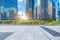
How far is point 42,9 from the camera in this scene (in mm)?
52438

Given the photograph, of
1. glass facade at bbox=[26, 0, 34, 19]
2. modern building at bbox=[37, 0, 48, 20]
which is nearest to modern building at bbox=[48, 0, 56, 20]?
modern building at bbox=[37, 0, 48, 20]

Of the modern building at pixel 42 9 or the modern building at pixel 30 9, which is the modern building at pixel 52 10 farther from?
the modern building at pixel 30 9

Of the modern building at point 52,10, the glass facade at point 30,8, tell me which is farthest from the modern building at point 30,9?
the modern building at point 52,10

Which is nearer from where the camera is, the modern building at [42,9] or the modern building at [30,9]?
the modern building at [30,9]

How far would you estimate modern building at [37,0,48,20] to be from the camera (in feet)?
167

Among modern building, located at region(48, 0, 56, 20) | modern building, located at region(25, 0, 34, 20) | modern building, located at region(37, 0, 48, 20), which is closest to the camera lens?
modern building, located at region(48, 0, 56, 20)

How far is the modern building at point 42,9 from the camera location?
5081 centimetres

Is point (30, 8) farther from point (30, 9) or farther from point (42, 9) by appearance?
point (42, 9)

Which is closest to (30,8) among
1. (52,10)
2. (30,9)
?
(30,9)

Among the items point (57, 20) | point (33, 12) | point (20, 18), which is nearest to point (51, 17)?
point (57, 20)

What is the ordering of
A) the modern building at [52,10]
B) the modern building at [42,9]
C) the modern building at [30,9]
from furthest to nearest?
1. the modern building at [42,9]
2. the modern building at [30,9]
3. the modern building at [52,10]

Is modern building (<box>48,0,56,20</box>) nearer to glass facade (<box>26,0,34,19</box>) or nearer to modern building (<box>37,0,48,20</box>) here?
modern building (<box>37,0,48,20</box>)

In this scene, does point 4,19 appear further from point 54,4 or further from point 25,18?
point 54,4

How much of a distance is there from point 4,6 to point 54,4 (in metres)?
14.0
